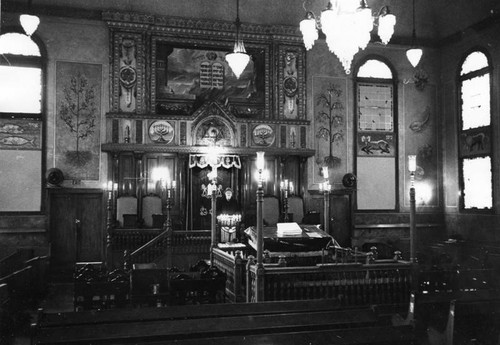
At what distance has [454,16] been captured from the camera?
1822 cm

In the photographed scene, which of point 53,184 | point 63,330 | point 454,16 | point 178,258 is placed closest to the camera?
point 63,330

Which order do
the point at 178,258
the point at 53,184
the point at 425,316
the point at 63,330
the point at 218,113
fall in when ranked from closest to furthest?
the point at 63,330 → the point at 425,316 → the point at 178,258 → the point at 53,184 → the point at 218,113

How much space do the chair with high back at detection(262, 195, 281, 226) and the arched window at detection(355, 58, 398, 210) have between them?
10.7ft

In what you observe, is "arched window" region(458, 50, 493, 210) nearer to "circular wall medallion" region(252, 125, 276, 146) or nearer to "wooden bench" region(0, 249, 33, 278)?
"circular wall medallion" region(252, 125, 276, 146)

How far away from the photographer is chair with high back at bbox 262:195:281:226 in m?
16.7

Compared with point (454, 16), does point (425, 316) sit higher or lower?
lower

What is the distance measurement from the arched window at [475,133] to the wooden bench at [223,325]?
11980 millimetres

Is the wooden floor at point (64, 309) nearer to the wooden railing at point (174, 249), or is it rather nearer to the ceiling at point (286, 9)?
the wooden railing at point (174, 249)

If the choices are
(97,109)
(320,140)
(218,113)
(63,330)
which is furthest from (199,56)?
(63,330)

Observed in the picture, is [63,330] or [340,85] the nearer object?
[63,330]

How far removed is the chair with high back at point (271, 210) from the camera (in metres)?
16.7

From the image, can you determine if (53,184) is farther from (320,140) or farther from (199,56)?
(320,140)

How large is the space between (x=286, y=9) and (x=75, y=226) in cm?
1007

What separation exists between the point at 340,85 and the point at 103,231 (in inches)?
369
